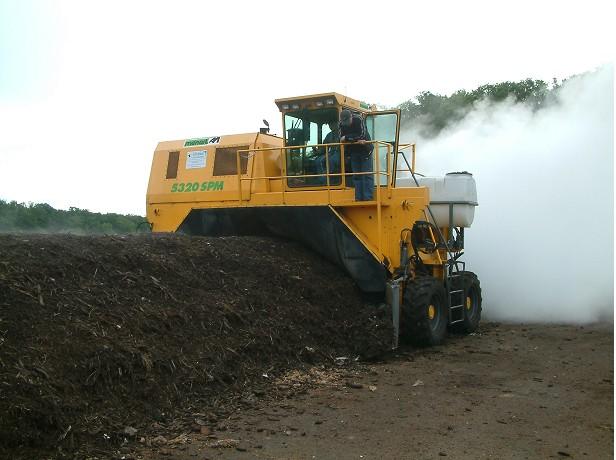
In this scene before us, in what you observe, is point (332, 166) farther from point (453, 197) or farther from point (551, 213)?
point (551, 213)

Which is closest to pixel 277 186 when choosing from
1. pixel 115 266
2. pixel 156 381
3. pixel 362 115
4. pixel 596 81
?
pixel 362 115

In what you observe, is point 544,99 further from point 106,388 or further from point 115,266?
point 106,388

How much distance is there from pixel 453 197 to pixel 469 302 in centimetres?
182

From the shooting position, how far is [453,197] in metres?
11.1

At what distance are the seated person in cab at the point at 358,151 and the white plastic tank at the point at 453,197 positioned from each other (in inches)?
60.5

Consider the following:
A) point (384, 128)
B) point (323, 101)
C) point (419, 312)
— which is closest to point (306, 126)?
point (323, 101)

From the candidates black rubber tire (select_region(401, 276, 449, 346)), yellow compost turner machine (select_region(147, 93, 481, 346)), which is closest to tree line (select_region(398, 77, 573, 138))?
yellow compost turner machine (select_region(147, 93, 481, 346))

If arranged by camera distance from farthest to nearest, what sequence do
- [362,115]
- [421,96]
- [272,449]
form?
[421,96] → [362,115] → [272,449]

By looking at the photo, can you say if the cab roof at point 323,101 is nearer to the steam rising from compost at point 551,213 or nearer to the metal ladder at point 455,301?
the metal ladder at point 455,301

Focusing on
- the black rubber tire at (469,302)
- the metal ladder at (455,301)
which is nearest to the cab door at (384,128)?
the metal ladder at (455,301)

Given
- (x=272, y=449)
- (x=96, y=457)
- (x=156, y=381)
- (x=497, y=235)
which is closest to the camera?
(x=96, y=457)

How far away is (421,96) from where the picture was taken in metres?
22.1

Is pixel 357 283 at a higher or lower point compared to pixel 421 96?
lower

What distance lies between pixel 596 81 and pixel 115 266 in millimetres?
11217
